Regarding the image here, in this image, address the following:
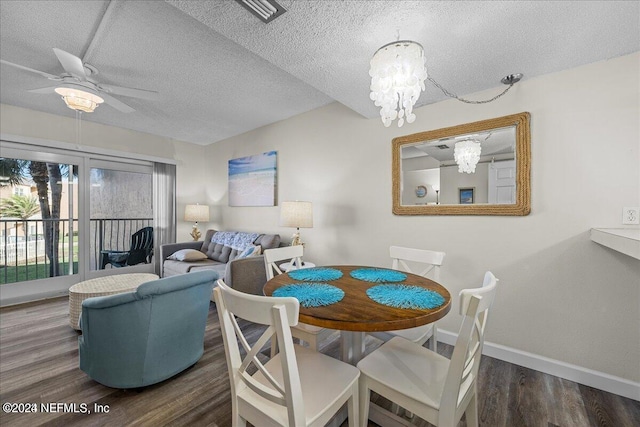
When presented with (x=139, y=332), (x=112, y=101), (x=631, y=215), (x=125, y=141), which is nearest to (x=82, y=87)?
(x=112, y=101)

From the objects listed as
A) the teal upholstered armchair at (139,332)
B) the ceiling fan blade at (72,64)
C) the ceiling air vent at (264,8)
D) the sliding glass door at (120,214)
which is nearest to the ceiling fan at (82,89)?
the ceiling fan blade at (72,64)

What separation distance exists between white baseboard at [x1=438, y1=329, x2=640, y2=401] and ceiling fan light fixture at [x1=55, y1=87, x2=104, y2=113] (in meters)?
4.02

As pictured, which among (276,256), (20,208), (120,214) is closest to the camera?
(276,256)

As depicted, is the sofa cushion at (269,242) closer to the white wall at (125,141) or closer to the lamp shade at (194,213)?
the lamp shade at (194,213)

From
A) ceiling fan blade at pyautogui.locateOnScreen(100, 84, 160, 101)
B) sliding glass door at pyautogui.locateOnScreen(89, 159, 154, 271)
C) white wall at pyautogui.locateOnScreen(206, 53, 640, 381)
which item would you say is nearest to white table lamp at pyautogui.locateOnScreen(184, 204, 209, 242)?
sliding glass door at pyautogui.locateOnScreen(89, 159, 154, 271)

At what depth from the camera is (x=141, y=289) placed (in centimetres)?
155

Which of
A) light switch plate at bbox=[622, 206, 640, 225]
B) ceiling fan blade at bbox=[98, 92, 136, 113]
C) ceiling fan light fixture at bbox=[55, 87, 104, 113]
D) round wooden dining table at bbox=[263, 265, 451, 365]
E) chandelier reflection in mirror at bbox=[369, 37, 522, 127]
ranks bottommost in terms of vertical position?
round wooden dining table at bbox=[263, 265, 451, 365]

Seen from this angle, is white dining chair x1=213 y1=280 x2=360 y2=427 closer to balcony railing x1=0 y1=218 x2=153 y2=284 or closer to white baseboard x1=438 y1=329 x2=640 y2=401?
white baseboard x1=438 y1=329 x2=640 y2=401

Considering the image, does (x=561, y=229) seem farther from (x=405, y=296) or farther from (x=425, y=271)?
(x=405, y=296)

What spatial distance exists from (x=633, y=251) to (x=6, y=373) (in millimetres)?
4006

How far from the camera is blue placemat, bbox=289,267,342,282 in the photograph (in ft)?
5.49

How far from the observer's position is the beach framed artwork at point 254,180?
12.7 ft

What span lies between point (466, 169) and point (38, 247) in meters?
5.51

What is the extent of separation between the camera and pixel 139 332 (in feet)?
5.23
